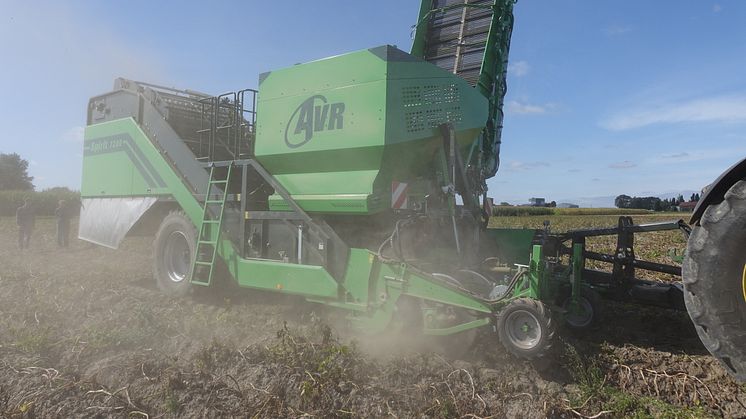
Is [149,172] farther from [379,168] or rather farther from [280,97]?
[379,168]

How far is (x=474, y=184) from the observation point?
6.04 metres

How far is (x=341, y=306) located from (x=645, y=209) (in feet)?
155

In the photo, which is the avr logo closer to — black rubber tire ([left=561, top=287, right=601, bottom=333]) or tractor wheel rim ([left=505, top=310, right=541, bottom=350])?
tractor wheel rim ([left=505, top=310, right=541, bottom=350])

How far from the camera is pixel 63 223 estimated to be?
14172 mm

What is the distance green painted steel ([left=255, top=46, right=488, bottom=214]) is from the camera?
459 cm

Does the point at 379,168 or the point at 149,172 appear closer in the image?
the point at 379,168

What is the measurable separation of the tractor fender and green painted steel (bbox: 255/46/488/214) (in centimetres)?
240

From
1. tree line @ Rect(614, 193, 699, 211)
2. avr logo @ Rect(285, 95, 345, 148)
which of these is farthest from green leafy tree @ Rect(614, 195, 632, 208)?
avr logo @ Rect(285, 95, 345, 148)

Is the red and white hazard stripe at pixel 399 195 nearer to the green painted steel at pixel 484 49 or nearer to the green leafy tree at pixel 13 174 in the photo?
the green painted steel at pixel 484 49

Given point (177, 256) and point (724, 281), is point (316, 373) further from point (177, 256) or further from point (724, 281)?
point (177, 256)

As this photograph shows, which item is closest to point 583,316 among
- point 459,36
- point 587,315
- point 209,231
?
point 587,315

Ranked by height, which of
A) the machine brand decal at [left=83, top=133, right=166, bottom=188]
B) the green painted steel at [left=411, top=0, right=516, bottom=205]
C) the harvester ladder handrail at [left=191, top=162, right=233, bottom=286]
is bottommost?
the harvester ladder handrail at [left=191, top=162, right=233, bottom=286]

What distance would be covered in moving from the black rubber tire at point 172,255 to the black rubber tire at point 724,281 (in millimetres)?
5567

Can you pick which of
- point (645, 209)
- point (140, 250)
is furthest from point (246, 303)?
point (645, 209)
